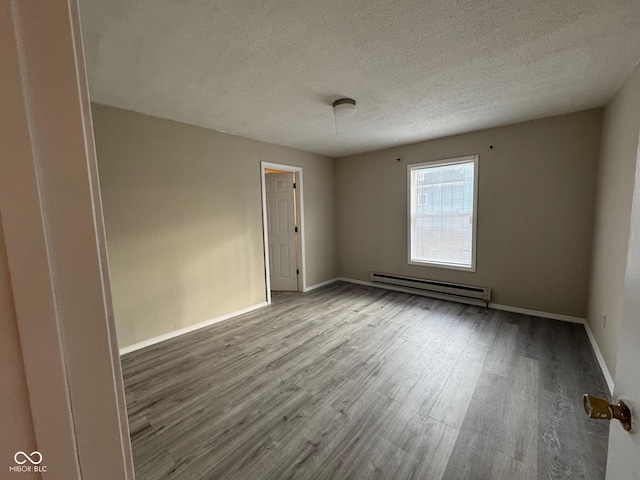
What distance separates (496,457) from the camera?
1.46 metres

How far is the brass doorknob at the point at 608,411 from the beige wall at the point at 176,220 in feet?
10.6

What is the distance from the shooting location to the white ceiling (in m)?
1.38

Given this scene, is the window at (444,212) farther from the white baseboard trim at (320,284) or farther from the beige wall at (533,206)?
the white baseboard trim at (320,284)

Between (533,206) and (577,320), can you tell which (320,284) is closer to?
(533,206)

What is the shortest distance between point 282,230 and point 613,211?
3.93 m

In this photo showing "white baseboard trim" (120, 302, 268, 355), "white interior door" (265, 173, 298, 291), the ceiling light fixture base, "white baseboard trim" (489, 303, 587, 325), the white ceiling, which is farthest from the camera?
"white interior door" (265, 173, 298, 291)

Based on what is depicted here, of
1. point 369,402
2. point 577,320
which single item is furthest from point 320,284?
point 577,320

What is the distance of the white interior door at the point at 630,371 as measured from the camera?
57cm

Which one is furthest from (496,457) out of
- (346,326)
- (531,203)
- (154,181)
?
(154,181)

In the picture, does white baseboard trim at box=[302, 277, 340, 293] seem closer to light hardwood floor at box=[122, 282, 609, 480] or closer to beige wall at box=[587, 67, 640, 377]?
light hardwood floor at box=[122, 282, 609, 480]

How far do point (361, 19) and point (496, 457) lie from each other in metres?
2.51

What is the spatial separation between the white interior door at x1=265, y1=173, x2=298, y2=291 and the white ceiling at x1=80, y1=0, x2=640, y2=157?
5.43 feet

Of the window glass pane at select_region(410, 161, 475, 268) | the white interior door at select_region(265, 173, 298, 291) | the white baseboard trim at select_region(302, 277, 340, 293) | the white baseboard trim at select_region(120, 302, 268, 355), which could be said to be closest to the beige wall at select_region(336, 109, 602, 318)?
the window glass pane at select_region(410, 161, 475, 268)

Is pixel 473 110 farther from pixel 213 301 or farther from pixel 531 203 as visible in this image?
pixel 213 301
